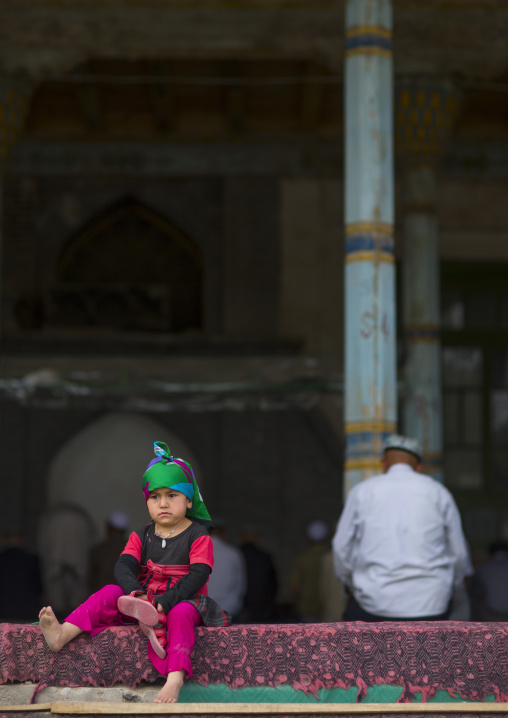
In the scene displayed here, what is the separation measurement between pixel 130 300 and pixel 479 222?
15.2ft

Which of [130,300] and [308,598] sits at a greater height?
[130,300]

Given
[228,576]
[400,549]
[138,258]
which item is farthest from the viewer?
[138,258]

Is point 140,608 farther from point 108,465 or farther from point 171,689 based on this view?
point 108,465

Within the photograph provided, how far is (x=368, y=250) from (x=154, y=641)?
3.99 metres

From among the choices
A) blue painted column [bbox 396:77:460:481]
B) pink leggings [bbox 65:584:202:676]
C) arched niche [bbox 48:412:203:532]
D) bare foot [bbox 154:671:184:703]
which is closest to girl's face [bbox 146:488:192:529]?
pink leggings [bbox 65:584:202:676]

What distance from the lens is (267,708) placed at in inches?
126

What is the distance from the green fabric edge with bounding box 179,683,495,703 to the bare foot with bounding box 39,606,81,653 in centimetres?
42

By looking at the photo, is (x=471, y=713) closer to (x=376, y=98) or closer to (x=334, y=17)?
(x=376, y=98)

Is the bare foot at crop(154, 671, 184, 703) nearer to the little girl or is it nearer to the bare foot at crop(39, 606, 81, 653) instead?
the little girl

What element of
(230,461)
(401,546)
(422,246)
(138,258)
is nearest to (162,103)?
(138,258)

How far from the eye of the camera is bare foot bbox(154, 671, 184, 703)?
126 inches

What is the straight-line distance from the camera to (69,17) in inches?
349

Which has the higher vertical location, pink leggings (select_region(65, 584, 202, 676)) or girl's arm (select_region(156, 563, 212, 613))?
girl's arm (select_region(156, 563, 212, 613))

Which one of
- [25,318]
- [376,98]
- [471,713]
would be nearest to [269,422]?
[25,318]
